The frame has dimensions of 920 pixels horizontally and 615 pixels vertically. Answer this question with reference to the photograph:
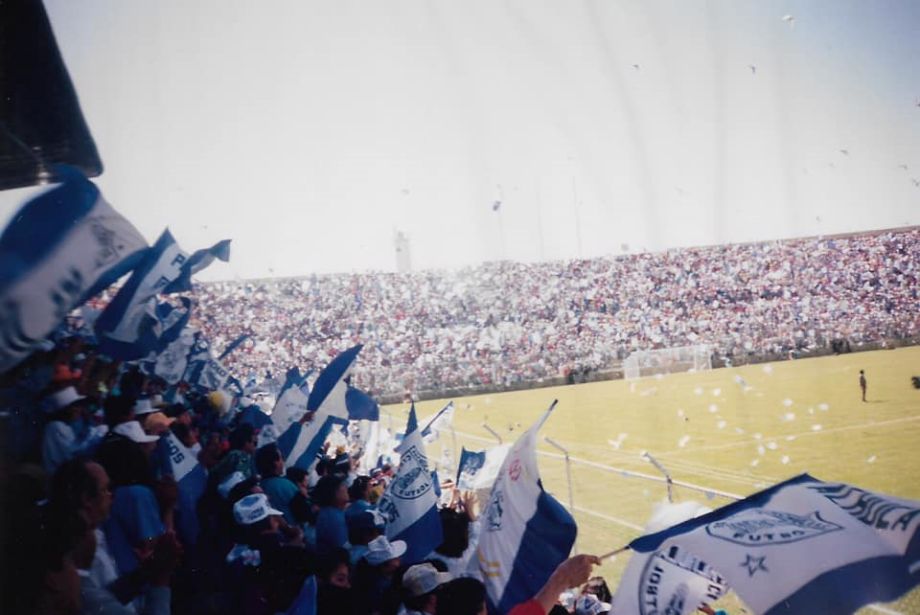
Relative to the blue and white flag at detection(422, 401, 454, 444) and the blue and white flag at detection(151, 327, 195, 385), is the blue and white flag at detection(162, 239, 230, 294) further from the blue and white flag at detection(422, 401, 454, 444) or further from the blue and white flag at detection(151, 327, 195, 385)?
the blue and white flag at detection(422, 401, 454, 444)

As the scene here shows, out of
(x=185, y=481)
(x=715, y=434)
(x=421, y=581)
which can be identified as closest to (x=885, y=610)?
(x=421, y=581)

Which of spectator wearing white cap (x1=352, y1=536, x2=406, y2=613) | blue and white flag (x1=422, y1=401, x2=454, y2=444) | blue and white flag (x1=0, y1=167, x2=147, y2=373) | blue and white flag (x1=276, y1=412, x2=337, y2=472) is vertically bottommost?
blue and white flag (x1=422, y1=401, x2=454, y2=444)

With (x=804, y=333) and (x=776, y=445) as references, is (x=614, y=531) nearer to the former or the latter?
(x=776, y=445)

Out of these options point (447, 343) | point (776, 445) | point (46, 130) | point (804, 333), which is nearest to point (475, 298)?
point (447, 343)

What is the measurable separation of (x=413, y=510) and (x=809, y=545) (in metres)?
2.31

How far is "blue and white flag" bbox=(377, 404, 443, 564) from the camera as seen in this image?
13.3ft

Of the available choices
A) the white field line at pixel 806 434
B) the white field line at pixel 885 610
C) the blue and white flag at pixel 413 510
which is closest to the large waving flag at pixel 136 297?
the blue and white flag at pixel 413 510

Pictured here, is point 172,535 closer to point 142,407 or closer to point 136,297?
point 136,297

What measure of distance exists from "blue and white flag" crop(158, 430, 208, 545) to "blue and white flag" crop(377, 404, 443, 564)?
1.18 m

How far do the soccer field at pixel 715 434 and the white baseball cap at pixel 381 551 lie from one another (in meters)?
3.24

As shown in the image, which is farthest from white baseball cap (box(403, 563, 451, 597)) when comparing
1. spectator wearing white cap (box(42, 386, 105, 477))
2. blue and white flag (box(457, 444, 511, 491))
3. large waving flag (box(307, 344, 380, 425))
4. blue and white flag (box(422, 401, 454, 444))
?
blue and white flag (box(422, 401, 454, 444))

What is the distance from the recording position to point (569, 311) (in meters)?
43.0

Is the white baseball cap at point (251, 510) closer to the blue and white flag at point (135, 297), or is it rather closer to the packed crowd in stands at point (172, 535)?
the packed crowd in stands at point (172, 535)

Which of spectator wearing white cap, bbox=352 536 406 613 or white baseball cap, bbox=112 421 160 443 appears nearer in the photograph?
spectator wearing white cap, bbox=352 536 406 613
